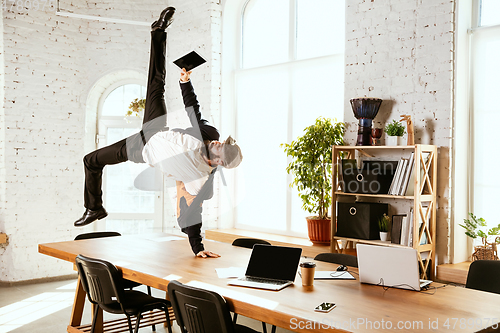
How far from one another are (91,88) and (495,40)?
16.5ft

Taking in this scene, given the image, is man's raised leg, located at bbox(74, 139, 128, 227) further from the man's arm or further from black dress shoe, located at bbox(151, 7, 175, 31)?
black dress shoe, located at bbox(151, 7, 175, 31)

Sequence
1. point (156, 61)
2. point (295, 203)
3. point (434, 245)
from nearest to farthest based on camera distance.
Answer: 1. point (156, 61)
2. point (434, 245)
3. point (295, 203)

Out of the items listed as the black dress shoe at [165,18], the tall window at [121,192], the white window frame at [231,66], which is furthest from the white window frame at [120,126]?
the black dress shoe at [165,18]

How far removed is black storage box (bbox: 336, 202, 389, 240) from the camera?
14.5 ft

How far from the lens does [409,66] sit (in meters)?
4.46

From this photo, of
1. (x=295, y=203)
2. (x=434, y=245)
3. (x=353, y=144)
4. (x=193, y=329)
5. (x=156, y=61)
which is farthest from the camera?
(x=295, y=203)

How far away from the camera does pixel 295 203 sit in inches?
233

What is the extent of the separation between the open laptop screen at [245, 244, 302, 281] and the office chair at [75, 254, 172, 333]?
3.30 ft

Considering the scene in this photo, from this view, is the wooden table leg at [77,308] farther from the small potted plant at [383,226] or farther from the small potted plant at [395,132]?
the small potted plant at [395,132]

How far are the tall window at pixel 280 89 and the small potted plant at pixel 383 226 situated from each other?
1.48m

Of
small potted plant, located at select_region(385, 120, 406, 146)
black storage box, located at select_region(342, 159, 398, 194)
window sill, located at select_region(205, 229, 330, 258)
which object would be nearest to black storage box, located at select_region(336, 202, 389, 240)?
black storage box, located at select_region(342, 159, 398, 194)

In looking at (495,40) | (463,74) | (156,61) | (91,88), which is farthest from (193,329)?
(91,88)

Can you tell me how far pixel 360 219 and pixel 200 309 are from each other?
7.71ft

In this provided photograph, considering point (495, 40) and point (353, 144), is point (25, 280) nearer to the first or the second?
point (353, 144)
